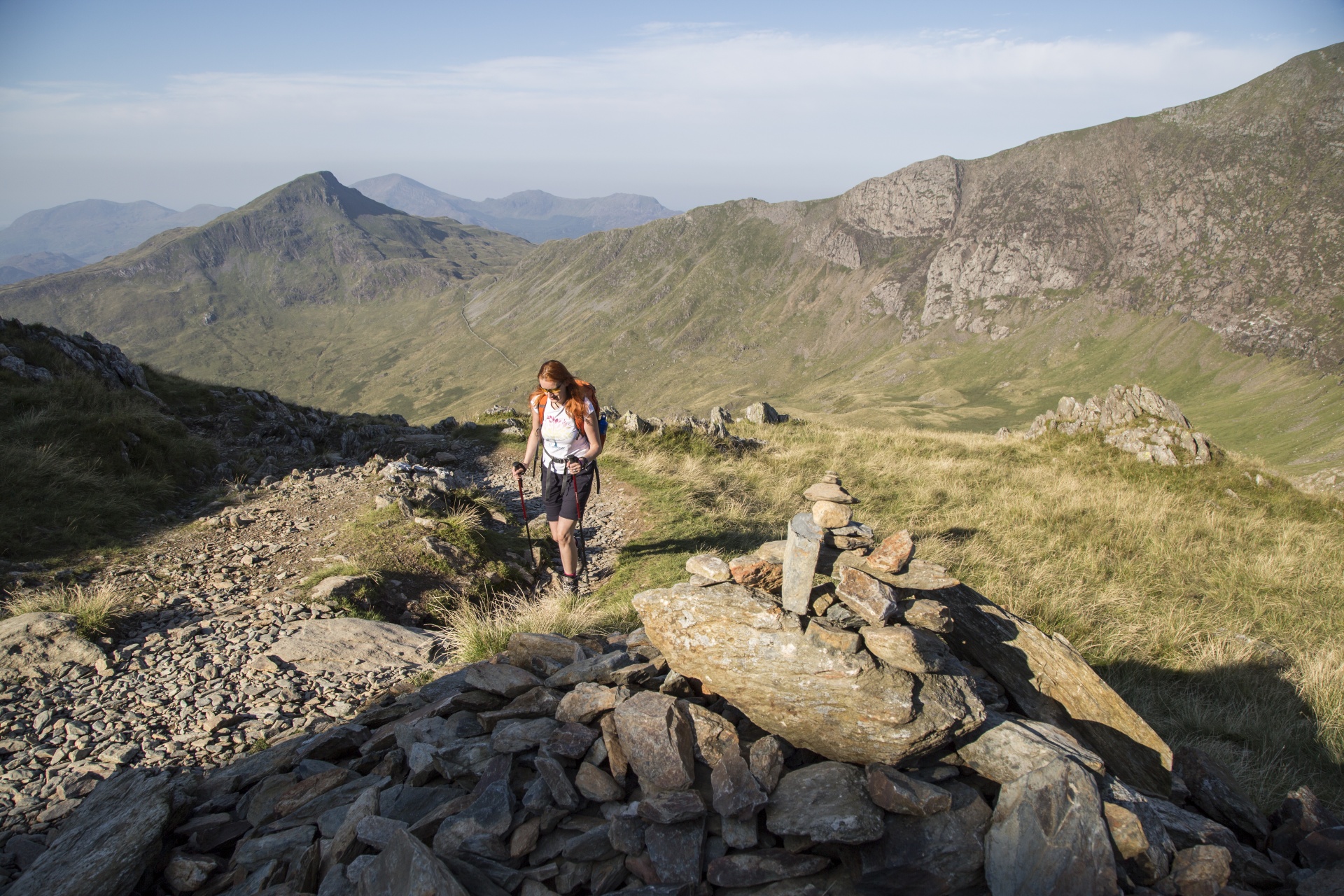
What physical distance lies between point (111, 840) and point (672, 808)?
4.20 metres

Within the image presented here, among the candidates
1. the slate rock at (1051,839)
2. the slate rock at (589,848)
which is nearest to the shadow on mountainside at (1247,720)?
the slate rock at (1051,839)

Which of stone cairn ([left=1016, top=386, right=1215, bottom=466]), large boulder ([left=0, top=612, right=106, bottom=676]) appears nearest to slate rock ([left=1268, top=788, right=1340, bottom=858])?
large boulder ([left=0, top=612, right=106, bottom=676])

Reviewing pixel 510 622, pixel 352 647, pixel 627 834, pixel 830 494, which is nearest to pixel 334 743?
pixel 352 647

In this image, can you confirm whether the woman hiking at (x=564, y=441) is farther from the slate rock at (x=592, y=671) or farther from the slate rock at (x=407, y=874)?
the slate rock at (x=407, y=874)

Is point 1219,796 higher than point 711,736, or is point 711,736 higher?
point 711,736

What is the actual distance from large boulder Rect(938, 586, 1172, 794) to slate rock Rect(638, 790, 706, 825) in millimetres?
3317

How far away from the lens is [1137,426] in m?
19.6

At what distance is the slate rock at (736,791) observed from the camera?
4.14 m

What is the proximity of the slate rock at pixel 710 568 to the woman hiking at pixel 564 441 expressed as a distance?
3983 mm

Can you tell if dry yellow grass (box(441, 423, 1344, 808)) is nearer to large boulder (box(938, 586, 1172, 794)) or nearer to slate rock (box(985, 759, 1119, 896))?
large boulder (box(938, 586, 1172, 794))

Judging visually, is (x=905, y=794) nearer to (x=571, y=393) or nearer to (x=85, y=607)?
(x=571, y=393)

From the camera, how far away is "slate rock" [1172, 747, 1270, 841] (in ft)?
15.3

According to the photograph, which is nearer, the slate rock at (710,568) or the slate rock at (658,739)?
the slate rock at (658,739)

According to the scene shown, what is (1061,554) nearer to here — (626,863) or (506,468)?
(626,863)
